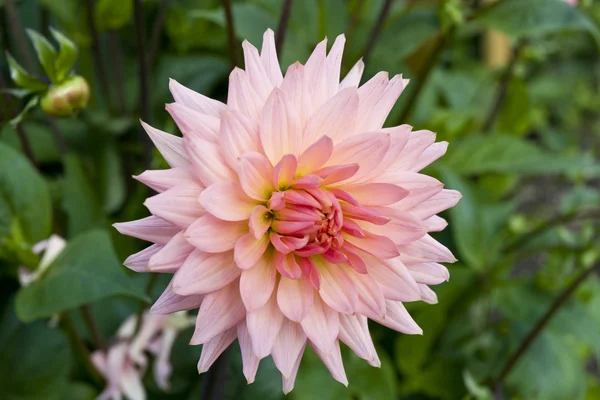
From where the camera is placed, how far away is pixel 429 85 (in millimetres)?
1089

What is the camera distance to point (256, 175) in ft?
1.28

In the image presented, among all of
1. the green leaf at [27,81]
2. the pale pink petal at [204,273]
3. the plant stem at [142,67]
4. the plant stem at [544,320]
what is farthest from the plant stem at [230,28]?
the plant stem at [544,320]

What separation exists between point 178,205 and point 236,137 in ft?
0.18

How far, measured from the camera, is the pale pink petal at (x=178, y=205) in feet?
1.15

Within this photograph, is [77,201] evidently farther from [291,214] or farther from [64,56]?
[291,214]

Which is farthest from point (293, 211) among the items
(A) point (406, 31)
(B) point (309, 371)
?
(A) point (406, 31)

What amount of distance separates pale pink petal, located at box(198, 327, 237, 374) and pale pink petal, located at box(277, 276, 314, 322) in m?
0.05

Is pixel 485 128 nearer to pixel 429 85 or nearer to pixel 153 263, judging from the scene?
pixel 429 85

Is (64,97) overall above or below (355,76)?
below

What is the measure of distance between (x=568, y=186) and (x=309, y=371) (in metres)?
1.27

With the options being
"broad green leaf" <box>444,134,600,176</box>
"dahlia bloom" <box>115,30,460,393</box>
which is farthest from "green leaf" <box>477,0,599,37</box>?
"dahlia bloom" <box>115,30,460,393</box>

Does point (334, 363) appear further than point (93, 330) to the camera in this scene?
No

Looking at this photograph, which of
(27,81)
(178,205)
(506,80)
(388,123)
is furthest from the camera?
(506,80)

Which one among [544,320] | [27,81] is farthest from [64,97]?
[544,320]
